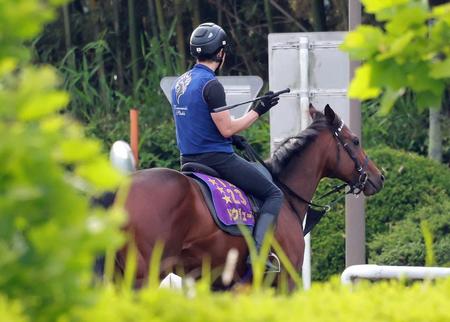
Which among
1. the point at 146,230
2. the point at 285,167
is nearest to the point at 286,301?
the point at 146,230

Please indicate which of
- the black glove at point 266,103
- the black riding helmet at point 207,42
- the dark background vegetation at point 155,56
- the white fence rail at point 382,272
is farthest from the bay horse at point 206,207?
the dark background vegetation at point 155,56

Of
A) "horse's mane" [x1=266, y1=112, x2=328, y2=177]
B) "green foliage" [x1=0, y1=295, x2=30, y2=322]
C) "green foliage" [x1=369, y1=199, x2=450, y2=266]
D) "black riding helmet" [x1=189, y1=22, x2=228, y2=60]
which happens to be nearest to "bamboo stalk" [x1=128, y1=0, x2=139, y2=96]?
"green foliage" [x1=369, y1=199, x2=450, y2=266]

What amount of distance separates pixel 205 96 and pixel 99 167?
20.1 ft

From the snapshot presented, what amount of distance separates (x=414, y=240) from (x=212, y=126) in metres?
3.73

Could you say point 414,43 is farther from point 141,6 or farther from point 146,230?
point 141,6

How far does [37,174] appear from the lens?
3.72m

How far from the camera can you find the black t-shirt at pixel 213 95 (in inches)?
388

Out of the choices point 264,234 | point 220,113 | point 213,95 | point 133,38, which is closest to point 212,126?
point 220,113

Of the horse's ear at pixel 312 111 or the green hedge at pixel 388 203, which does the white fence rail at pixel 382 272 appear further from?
the green hedge at pixel 388 203

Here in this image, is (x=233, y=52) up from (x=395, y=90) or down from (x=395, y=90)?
down

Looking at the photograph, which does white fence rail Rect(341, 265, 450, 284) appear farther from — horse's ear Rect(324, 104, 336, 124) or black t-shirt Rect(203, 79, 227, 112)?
horse's ear Rect(324, 104, 336, 124)

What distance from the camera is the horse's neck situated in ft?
36.0

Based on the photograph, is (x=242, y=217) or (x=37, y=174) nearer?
(x=37, y=174)

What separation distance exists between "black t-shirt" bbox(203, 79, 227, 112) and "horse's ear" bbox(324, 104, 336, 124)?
4.51ft
